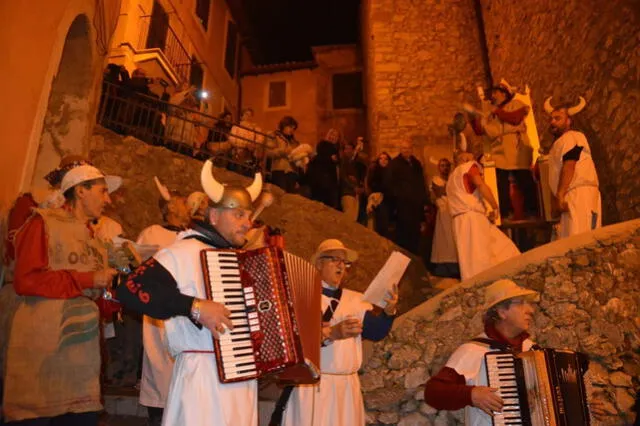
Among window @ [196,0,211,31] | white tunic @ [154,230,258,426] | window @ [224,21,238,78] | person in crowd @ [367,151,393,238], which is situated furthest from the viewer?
window @ [224,21,238,78]

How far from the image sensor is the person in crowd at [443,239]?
8102 millimetres

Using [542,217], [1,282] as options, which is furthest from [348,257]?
[542,217]

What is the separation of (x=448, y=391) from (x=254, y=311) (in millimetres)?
1379

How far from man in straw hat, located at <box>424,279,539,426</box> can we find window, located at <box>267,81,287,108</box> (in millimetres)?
17053

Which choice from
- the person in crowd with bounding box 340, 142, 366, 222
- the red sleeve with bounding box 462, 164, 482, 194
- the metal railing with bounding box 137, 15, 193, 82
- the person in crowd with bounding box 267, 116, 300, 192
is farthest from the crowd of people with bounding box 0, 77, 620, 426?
the metal railing with bounding box 137, 15, 193, 82

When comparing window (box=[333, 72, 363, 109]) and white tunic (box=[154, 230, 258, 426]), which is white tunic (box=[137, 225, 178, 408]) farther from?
window (box=[333, 72, 363, 109])

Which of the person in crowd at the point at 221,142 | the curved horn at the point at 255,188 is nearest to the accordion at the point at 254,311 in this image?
the curved horn at the point at 255,188

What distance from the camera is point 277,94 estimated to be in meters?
20.0

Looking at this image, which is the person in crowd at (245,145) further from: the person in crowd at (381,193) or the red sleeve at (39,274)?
the red sleeve at (39,274)

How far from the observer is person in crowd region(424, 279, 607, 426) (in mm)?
3014

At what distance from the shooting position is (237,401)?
2.46m

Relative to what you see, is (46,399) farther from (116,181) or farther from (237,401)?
(116,181)

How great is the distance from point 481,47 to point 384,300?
1198cm

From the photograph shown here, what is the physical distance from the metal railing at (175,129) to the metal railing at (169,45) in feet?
11.0
